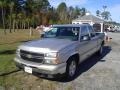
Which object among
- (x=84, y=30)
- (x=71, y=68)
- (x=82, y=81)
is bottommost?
(x=82, y=81)

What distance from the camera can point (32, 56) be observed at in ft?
21.6

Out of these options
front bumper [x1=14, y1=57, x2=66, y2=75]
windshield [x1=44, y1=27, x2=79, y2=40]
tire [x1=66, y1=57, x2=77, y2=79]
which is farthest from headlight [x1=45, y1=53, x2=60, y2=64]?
windshield [x1=44, y1=27, x2=79, y2=40]

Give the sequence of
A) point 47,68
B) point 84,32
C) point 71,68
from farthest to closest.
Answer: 1. point 84,32
2. point 71,68
3. point 47,68

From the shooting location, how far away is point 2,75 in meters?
7.37

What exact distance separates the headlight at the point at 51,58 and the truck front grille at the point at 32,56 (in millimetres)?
154

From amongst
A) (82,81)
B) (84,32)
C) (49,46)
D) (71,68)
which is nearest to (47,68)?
(49,46)

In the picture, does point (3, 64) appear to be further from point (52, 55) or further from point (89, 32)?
point (89, 32)

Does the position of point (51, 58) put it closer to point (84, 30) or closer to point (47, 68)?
point (47, 68)

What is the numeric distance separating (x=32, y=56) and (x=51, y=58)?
24.9 inches

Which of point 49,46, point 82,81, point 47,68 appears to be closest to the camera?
point 47,68

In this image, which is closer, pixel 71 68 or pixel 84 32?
pixel 71 68

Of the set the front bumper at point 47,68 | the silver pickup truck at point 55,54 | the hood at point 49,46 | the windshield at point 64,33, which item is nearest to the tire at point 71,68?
the silver pickup truck at point 55,54

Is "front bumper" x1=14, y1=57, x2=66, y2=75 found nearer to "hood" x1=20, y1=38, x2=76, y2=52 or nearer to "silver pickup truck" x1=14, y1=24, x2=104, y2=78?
"silver pickup truck" x1=14, y1=24, x2=104, y2=78

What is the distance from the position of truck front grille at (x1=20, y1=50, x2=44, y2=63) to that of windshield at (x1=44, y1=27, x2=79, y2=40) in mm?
1762
